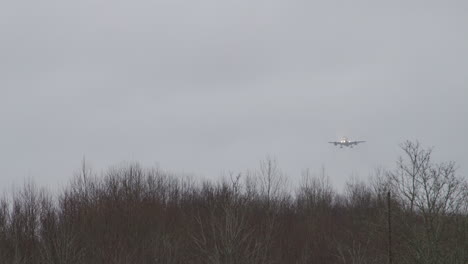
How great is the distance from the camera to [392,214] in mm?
32719

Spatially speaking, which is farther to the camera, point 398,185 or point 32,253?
point 32,253

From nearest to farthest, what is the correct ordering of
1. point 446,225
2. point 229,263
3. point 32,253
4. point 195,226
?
point 229,263
point 446,225
point 32,253
point 195,226

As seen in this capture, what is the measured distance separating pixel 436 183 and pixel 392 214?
118 inches

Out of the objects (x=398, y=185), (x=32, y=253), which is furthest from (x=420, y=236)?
(x=32, y=253)

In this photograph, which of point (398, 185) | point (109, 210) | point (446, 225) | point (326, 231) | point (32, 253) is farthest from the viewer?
point (326, 231)

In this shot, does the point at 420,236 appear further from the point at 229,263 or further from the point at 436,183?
the point at 229,263

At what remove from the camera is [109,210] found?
46.3 meters

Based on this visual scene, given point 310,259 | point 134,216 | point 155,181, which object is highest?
point 155,181

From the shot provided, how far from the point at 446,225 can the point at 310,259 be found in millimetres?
24340

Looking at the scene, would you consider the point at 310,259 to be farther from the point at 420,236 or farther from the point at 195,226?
the point at 420,236

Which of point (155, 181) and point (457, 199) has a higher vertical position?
point (155, 181)

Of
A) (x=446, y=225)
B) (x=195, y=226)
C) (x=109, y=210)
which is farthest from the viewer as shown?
(x=195, y=226)

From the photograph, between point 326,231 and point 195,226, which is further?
point 326,231

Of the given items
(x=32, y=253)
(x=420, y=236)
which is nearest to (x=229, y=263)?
(x=420, y=236)
